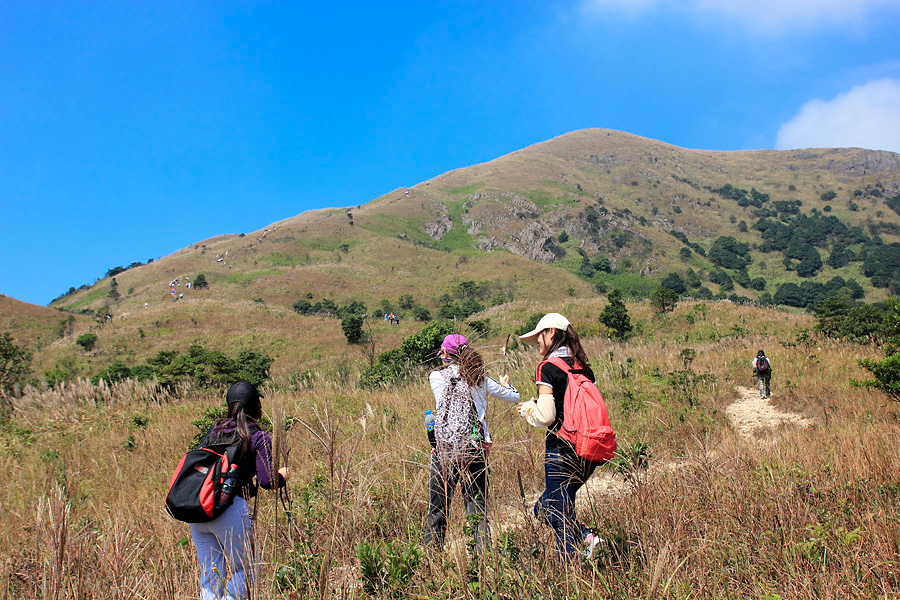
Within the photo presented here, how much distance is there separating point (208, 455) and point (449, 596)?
1443 mm

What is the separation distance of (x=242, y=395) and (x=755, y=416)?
7.82 m

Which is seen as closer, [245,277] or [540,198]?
[245,277]

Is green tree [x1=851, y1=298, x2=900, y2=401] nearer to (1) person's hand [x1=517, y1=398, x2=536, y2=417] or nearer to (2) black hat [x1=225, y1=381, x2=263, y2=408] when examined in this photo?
(1) person's hand [x1=517, y1=398, x2=536, y2=417]

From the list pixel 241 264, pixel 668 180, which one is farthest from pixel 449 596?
pixel 668 180

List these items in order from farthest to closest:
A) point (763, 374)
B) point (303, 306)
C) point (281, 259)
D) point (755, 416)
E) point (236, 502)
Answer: point (281, 259)
point (303, 306)
point (763, 374)
point (755, 416)
point (236, 502)

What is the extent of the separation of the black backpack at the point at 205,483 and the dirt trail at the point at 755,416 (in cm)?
603

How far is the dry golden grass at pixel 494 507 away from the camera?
1.82 m

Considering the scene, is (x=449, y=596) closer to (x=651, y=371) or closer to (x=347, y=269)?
(x=651, y=371)

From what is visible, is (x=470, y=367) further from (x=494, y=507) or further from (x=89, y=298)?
(x=89, y=298)

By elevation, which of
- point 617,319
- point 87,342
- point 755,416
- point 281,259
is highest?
point 281,259

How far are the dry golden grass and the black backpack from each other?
265 mm

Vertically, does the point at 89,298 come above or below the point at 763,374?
above

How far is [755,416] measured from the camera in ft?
23.1

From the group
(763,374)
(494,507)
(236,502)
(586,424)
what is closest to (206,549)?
(236,502)
